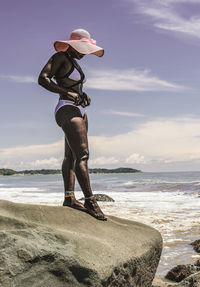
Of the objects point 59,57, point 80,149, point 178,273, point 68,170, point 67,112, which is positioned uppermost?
point 59,57

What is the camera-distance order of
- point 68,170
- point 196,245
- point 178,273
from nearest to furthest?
point 68,170
point 178,273
point 196,245

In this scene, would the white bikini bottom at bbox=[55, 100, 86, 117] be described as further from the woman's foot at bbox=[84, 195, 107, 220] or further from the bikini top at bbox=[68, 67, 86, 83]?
the woman's foot at bbox=[84, 195, 107, 220]

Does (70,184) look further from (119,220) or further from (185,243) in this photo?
(185,243)

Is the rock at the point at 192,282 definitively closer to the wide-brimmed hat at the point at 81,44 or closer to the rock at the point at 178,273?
the rock at the point at 178,273

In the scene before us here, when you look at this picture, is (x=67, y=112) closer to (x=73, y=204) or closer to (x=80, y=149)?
(x=80, y=149)

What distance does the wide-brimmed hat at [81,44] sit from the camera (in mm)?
4078

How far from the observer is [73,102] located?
4078mm

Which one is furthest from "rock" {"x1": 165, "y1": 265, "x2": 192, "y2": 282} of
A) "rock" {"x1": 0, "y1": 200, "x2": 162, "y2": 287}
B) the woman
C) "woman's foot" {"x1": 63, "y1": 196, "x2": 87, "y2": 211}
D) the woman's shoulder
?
the woman's shoulder

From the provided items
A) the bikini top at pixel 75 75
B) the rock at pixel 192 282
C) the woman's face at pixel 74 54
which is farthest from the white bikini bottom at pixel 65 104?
the rock at pixel 192 282

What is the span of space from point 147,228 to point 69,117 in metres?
1.55

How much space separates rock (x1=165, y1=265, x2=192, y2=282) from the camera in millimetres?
4820

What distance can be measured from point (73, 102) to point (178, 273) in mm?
2724

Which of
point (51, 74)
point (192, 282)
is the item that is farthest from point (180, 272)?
point (51, 74)

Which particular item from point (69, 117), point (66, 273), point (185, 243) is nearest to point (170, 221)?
point (185, 243)
